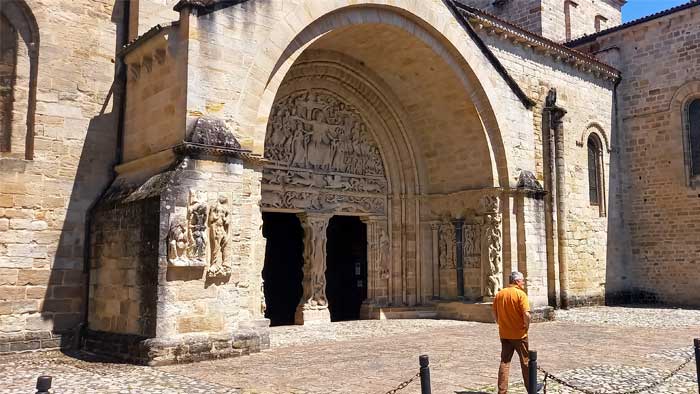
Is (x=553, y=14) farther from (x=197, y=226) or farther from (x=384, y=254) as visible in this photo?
(x=197, y=226)

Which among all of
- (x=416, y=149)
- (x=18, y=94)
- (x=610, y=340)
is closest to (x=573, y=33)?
(x=416, y=149)

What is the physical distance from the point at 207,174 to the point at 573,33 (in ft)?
58.3

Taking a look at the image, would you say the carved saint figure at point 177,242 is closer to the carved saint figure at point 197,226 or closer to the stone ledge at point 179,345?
the carved saint figure at point 197,226

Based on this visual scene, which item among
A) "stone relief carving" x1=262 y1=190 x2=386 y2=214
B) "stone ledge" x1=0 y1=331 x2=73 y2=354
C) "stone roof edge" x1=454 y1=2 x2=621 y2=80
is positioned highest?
"stone roof edge" x1=454 y1=2 x2=621 y2=80

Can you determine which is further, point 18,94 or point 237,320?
point 18,94

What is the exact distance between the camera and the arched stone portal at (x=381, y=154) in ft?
39.9

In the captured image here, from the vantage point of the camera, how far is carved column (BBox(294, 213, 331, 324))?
12109 mm

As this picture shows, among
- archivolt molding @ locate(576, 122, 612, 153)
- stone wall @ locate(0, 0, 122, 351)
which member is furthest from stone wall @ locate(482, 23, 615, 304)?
stone wall @ locate(0, 0, 122, 351)

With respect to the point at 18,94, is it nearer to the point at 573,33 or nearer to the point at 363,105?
the point at 363,105

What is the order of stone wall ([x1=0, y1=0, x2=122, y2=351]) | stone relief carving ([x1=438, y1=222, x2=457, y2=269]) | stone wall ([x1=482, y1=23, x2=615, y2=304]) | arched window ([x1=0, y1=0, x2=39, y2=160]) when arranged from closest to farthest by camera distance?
1. stone wall ([x1=0, y1=0, x2=122, y2=351])
2. arched window ([x1=0, y1=0, x2=39, y2=160])
3. stone relief carving ([x1=438, y1=222, x2=457, y2=269])
4. stone wall ([x1=482, y1=23, x2=615, y2=304])

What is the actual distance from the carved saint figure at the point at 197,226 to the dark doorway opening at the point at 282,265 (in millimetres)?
6747

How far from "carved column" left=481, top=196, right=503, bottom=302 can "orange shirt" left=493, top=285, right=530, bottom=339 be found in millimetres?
6793

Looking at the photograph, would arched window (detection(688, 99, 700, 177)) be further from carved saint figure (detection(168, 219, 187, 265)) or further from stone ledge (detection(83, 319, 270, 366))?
carved saint figure (detection(168, 219, 187, 265))

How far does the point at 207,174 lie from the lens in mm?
8359
